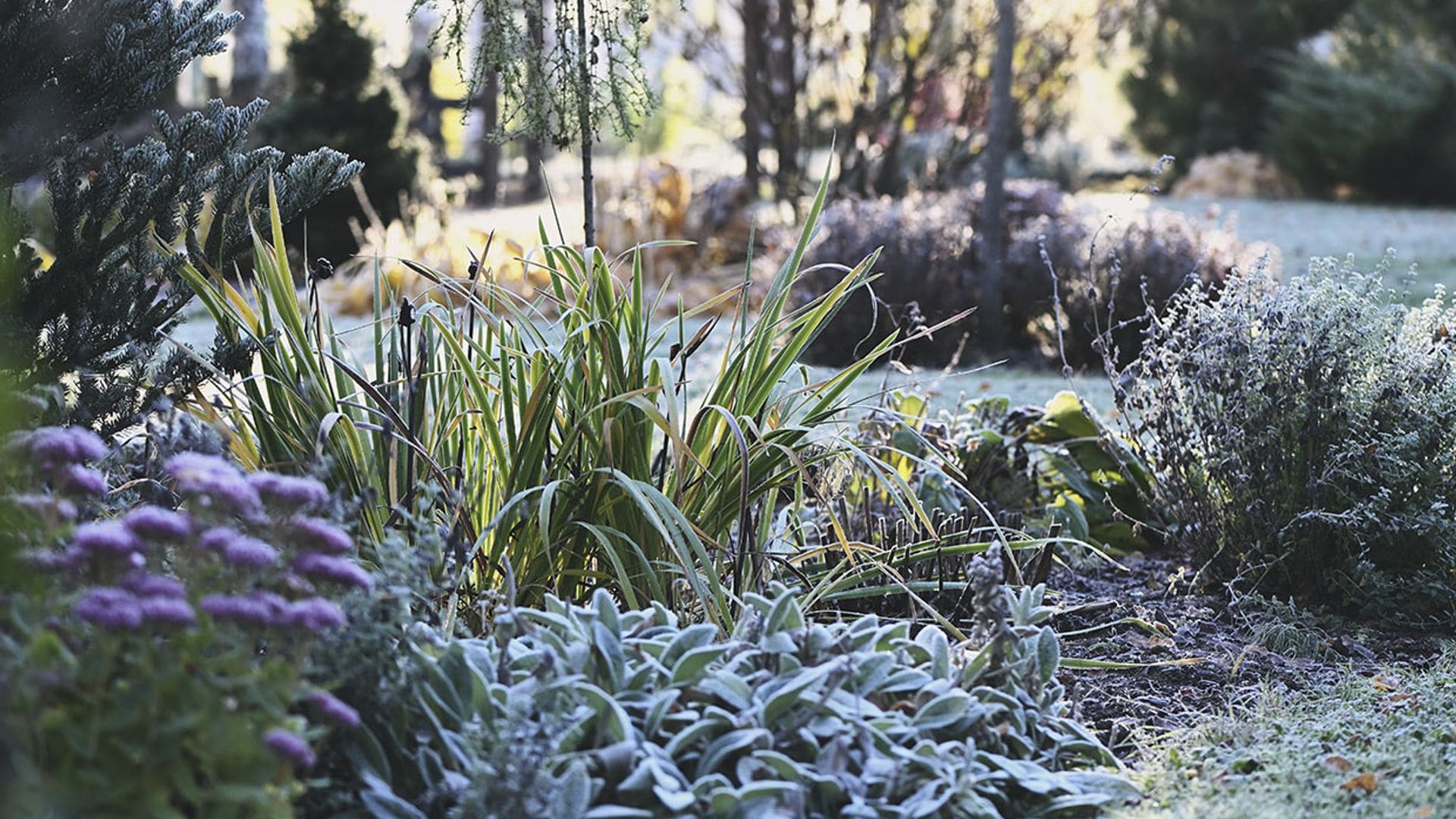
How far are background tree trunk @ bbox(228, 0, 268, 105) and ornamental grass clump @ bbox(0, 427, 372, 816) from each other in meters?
10.8

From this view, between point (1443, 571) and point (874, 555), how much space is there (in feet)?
4.19

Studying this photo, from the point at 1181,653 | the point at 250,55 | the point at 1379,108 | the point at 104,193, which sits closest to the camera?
the point at 104,193

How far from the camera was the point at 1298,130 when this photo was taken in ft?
46.6

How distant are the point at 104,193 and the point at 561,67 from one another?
1.12 meters

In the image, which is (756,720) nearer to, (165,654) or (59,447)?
(165,654)

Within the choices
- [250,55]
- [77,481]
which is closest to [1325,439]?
[77,481]

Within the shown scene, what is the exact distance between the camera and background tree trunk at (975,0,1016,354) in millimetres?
5895

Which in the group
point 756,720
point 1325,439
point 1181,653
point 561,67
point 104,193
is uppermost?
point 561,67

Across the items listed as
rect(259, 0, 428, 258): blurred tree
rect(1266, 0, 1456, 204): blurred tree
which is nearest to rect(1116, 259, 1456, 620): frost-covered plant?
rect(259, 0, 428, 258): blurred tree

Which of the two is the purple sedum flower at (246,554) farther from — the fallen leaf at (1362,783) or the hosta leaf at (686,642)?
the fallen leaf at (1362,783)

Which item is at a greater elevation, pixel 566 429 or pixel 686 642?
pixel 566 429

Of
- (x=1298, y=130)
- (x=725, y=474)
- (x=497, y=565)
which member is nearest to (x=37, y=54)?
(x=497, y=565)

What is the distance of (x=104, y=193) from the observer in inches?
101

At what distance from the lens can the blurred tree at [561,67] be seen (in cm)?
310
